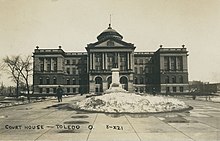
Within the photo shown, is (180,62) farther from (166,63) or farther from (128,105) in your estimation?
(128,105)

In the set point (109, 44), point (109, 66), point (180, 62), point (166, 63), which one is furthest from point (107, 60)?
Result: point (180, 62)

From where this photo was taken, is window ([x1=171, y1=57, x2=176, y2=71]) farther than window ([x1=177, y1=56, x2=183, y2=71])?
No

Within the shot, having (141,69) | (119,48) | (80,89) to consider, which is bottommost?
(80,89)

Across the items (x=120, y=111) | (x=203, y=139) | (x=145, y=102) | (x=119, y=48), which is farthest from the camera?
(x=119, y=48)

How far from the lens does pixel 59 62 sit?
8031 cm

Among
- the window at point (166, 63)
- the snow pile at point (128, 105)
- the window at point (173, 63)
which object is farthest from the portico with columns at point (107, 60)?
the snow pile at point (128, 105)

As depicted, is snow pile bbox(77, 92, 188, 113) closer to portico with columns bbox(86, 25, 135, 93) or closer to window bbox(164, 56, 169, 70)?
portico with columns bbox(86, 25, 135, 93)

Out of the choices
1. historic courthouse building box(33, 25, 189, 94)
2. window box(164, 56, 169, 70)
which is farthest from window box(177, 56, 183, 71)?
window box(164, 56, 169, 70)

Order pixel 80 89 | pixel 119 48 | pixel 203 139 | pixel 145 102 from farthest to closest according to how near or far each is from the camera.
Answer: pixel 80 89
pixel 119 48
pixel 145 102
pixel 203 139

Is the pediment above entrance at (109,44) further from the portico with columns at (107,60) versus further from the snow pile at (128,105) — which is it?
the snow pile at (128,105)

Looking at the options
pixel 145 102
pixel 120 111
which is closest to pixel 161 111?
pixel 145 102

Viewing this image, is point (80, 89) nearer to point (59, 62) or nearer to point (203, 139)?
point (59, 62)

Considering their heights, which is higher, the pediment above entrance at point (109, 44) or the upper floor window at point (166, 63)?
the pediment above entrance at point (109, 44)

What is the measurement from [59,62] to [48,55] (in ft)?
13.7
